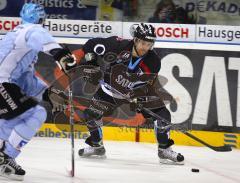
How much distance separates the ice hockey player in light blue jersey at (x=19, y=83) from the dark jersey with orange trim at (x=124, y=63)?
98 cm

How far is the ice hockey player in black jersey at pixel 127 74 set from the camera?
223 inches

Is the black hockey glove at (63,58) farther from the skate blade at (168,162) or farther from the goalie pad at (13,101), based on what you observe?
the skate blade at (168,162)

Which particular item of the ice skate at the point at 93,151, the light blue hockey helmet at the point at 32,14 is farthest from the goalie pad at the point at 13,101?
the ice skate at the point at 93,151

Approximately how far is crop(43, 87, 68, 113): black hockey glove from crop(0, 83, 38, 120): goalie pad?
0.33 metres

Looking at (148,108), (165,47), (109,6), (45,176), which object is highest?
(109,6)

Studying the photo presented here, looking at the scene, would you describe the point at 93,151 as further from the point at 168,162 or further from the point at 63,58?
the point at 63,58

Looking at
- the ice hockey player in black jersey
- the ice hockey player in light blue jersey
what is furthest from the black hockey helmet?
the ice hockey player in light blue jersey

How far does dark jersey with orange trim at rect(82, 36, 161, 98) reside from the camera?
5.67 meters

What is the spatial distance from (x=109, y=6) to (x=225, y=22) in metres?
1.30

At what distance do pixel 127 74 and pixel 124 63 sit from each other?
0.32ft

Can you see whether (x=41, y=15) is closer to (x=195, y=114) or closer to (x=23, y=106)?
(x=23, y=106)

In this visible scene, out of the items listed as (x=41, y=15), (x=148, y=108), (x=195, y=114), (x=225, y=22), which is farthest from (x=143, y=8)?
(x=41, y=15)

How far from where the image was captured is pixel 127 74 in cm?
571

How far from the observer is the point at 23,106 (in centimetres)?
469
